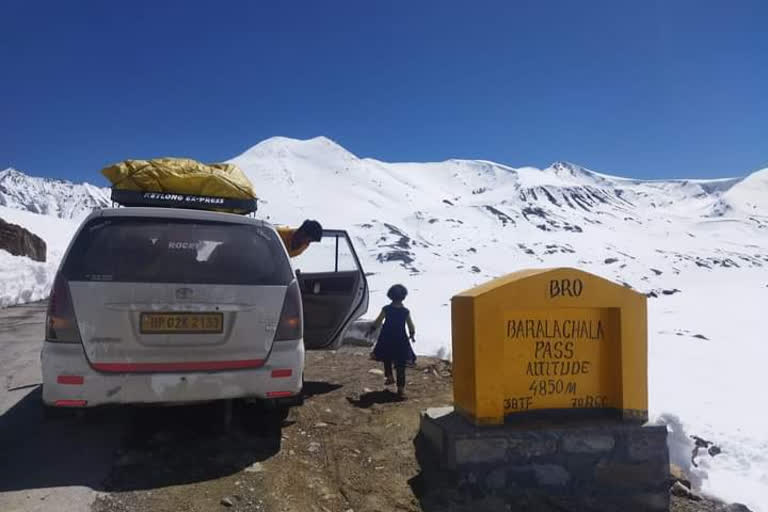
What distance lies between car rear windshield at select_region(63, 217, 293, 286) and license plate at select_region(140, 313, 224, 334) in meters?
0.22

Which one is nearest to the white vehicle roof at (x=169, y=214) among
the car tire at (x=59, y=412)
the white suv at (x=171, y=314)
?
the white suv at (x=171, y=314)

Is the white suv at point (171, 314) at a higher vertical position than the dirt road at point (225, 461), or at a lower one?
higher

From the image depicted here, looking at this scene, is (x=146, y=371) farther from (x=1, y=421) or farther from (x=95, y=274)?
(x=1, y=421)

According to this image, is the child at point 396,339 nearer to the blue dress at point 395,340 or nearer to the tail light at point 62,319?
the blue dress at point 395,340

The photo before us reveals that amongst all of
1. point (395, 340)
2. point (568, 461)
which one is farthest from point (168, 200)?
point (568, 461)

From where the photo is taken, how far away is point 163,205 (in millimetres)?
4848

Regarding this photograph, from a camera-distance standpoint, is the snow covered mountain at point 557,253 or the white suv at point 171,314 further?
the snow covered mountain at point 557,253

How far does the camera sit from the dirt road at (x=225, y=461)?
3109 millimetres

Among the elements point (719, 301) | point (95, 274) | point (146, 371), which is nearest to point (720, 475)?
point (146, 371)

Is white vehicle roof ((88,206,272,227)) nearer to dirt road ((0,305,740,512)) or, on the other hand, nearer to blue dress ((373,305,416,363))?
dirt road ((0,305,740,512))

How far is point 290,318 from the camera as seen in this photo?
3.79 m

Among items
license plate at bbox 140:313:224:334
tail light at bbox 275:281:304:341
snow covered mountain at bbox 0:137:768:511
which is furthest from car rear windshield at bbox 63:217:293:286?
snow covered mountain at bbox 0:137:768:511

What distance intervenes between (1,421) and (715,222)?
509 ft

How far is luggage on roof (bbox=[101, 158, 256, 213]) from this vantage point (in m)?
4.82
